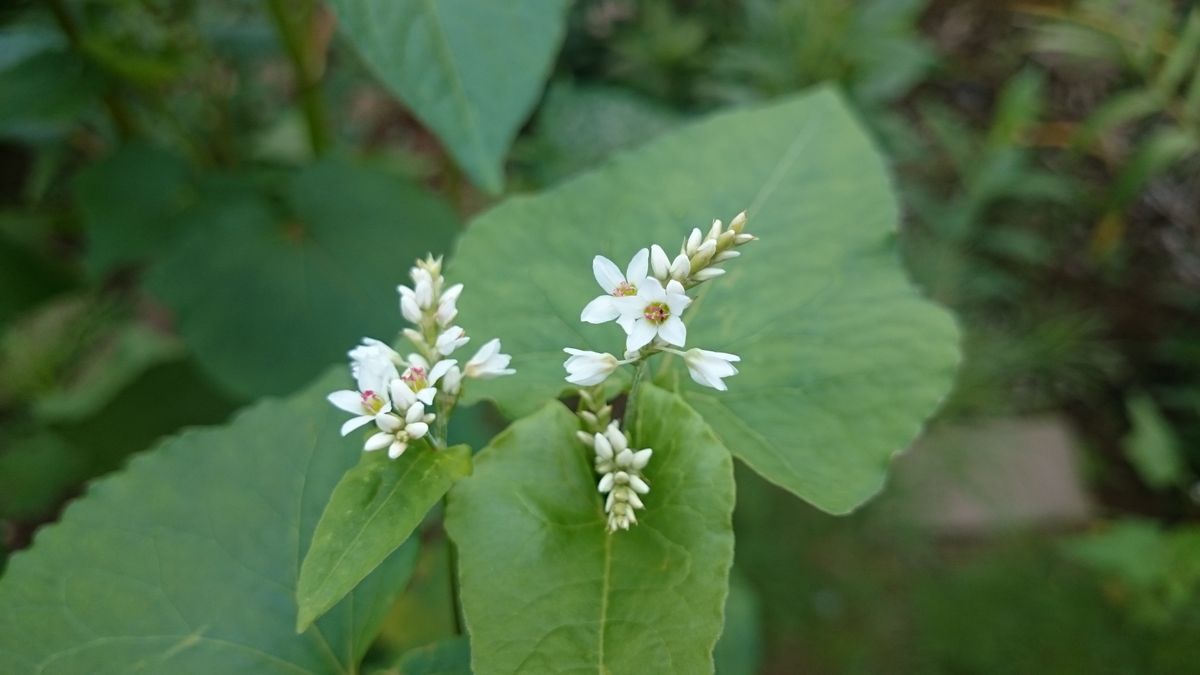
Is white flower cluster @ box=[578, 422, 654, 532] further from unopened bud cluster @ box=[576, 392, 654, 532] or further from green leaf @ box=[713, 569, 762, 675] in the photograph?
green leaf @ box=[713, 569, 762, 675]

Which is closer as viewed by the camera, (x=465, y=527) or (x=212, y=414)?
(x=465, y=527)

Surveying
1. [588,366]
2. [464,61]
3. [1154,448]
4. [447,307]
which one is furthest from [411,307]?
[1154,448]

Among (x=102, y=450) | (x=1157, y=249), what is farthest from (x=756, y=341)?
(x=1157, y=249)

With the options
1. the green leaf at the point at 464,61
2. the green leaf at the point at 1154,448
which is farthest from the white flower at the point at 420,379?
the green leaf at the point at 1154,448

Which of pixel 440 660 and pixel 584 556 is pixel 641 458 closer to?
pixel 584 556

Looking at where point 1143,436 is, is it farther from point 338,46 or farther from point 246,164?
point 338,46

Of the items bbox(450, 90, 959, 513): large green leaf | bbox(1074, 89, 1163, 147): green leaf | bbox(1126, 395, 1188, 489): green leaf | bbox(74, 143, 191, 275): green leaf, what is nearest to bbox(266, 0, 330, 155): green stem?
bbox(74, 143, 191, 275): green leaf

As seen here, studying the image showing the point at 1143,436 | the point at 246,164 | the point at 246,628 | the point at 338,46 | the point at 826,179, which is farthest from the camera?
the point at 338,46
